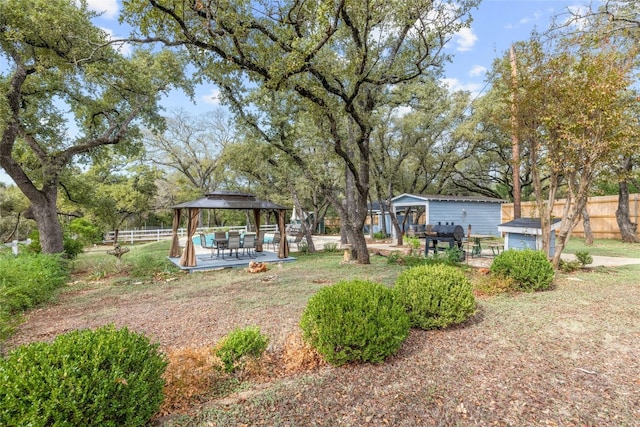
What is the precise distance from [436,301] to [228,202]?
28.6ft

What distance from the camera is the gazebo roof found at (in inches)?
420

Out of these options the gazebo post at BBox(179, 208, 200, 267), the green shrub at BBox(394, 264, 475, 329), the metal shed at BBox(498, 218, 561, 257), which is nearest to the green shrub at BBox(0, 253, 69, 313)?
the gazebo post at BBox(179, 208, 200, 267)

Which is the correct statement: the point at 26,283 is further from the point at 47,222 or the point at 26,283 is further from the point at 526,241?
Answer: the point at 526,241

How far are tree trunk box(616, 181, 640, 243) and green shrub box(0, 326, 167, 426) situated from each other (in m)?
18.2

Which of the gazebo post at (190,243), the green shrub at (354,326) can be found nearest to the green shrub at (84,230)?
the gazebo post at (190,243)

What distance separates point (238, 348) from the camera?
3006 mm

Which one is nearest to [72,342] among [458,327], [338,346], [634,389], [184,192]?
[338,346]

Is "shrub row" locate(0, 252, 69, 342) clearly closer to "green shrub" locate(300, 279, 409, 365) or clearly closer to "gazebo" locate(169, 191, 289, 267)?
"gazebo" locate(169, 191, 289, 267)

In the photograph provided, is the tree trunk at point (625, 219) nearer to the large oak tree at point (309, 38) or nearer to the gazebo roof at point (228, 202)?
the large oak tree at point (309, 38)

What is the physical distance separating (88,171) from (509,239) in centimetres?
2679

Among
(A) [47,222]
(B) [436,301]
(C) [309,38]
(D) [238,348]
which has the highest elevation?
(C) [309,38]

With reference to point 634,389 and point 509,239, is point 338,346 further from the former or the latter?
point 509,239

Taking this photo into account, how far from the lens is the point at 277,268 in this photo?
9664 mm

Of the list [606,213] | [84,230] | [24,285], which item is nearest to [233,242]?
[24,285]
